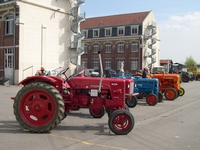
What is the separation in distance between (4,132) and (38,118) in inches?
38.1

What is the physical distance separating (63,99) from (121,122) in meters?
1.76

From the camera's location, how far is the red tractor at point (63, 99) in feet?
23.4

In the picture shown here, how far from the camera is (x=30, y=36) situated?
29.6 m

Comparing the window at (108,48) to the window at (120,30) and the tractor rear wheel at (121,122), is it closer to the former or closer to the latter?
the window at (120,30)

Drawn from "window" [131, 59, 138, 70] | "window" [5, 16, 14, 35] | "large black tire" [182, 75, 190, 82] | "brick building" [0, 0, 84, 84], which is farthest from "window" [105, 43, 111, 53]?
"window" [5, 16, 14, 35]

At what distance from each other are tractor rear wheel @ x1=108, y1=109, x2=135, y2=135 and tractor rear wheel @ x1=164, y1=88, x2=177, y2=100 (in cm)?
1019

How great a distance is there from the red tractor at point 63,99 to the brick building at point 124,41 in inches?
1688

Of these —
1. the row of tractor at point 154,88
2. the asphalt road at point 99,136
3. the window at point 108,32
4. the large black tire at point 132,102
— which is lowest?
the asphalt road at point 99,136

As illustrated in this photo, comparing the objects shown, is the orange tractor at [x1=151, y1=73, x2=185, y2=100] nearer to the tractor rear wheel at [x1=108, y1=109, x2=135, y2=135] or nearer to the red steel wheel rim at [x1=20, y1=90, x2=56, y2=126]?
the tractor rear wheel at [x1=108, y1=109, x2=135, y2=135]

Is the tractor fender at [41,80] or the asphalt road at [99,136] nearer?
the asphalt road at [99,136]

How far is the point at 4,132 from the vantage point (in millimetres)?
7246

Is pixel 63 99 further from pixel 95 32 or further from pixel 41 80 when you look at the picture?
pixel 95 32

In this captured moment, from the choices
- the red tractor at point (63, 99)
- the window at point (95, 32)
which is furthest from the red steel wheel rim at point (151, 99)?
the window at point (95, 32)

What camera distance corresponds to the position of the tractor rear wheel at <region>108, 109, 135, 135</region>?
7.22 meters
